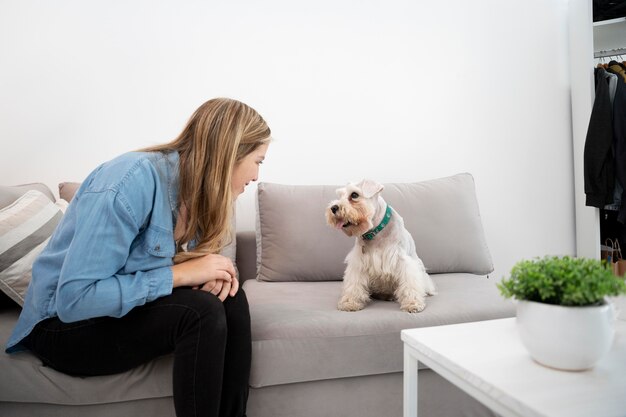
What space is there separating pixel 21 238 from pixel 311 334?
103 cm

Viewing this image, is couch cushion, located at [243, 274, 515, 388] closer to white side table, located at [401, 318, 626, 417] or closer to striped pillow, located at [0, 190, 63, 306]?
white side table, located at [401, 318, 626, 417]

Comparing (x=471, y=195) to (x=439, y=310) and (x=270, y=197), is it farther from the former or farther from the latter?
(x=270, y=197)

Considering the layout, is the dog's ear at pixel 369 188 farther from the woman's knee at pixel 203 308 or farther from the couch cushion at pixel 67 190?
the couch cushion at pixel 67 190

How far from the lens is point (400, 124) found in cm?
268

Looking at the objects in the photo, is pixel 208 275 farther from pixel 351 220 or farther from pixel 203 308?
pixel 351 220

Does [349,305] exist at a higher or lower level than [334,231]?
lower

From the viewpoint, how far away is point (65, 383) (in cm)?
114

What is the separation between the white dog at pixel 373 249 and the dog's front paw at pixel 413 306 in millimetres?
56

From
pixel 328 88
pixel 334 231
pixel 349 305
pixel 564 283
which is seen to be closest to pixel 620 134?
pixel 328 88

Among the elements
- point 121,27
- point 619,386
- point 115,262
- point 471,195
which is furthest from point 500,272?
point 121,27

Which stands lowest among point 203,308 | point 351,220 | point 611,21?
point 203,308

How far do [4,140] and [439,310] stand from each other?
231cm

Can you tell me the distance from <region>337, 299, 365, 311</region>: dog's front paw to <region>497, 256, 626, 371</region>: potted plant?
0.76m

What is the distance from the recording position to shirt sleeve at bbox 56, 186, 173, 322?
0.93 meters
